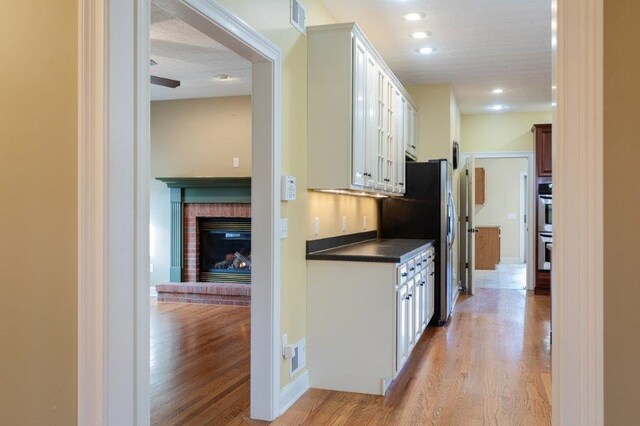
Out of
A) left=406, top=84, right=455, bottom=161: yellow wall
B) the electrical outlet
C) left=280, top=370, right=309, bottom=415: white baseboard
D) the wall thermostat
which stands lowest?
left=280, top=370, right=309, bottom=415: white baseboard

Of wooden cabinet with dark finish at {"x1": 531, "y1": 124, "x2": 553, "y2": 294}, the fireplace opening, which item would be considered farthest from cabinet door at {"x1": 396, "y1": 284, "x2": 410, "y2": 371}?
wooden cabinet with dark finish at {"x1": 531, "y1": 124, "x2": 553, "y2": 294}

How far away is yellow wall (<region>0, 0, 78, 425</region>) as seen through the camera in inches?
67.2

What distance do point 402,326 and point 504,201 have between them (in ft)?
30.2

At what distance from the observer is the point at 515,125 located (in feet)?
28.8

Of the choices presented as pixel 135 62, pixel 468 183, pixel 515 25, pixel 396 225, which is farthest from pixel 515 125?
pixel 135 62

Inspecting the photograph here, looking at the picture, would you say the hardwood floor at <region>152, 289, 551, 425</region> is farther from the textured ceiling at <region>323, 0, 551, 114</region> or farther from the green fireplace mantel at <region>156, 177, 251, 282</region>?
the textured ceiling at <region>323, 0, 551, 114</region>

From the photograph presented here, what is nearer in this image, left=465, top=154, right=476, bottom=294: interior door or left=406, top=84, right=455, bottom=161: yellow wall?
left=406, top=84, right=455, bottom=161: yellow wall

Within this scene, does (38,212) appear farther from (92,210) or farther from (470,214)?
(470,214)

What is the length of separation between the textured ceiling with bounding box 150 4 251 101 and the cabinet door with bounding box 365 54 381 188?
1.55 meters

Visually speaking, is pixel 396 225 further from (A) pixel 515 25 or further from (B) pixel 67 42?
(B) pixel 67 42

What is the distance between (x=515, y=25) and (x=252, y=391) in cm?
366

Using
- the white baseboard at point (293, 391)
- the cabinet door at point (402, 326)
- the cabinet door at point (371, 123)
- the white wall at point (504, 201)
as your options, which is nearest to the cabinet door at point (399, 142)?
the cabinet door at point (371, 123)

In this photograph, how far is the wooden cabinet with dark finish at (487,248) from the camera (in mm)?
11523

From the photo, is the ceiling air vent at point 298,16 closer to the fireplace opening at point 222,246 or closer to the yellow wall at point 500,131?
the fireplace opening at point 222,246
